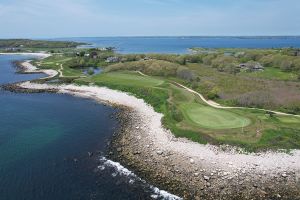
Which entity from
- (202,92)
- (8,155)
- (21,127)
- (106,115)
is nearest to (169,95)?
(202,92)

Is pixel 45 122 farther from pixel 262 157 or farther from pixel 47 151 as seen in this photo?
pixel 262 157

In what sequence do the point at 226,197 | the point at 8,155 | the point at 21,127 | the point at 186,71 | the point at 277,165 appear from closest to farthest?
the point at 226,197
the point at 277,165
the point at 8,155
the point at 21,127
the point at 186,71

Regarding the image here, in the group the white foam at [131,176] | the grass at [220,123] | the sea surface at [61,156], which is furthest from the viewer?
the grass at [220,123]

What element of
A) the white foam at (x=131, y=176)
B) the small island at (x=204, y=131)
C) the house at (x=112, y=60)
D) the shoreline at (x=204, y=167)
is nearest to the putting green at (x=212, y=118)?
the small island at (x=204, y=131)

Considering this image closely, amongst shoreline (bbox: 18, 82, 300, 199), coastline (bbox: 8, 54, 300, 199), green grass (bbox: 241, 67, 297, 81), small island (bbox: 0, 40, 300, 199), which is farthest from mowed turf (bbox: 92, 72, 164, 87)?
green grass (bbox: 241, 67, 297, 81)

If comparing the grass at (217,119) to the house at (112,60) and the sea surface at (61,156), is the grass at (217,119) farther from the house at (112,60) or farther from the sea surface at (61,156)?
the house at (112,60)
